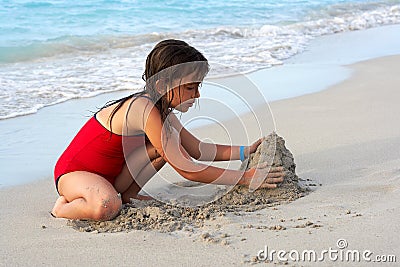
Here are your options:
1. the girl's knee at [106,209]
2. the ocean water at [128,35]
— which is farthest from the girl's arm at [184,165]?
the ocean water at [128,35]

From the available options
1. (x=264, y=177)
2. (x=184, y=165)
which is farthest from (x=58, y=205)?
(x=264, y=177)

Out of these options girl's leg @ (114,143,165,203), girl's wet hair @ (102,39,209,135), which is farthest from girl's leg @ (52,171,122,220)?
girl's wet hair @ (102,39,209,135)

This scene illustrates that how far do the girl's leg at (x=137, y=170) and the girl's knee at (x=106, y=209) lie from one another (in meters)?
0.29

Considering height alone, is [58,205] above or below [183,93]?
below

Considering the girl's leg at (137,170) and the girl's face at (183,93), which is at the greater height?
the girl's face at (183,93)

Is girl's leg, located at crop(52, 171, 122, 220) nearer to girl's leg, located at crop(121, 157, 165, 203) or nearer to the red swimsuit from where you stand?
the red swimsuit

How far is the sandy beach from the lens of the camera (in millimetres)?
2412

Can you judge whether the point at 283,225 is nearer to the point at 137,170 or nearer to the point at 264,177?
the point at 264,177

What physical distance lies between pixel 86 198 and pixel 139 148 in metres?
0.40

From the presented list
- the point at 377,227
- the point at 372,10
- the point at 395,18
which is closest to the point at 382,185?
the point at 377,227

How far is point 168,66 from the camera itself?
2.82 meters

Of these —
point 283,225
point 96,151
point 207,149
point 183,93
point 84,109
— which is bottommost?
point 84,109

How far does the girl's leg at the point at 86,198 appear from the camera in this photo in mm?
2891

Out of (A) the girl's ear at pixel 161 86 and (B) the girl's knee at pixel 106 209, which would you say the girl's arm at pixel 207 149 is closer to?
(A) the girl's ear at pixel 161 86
